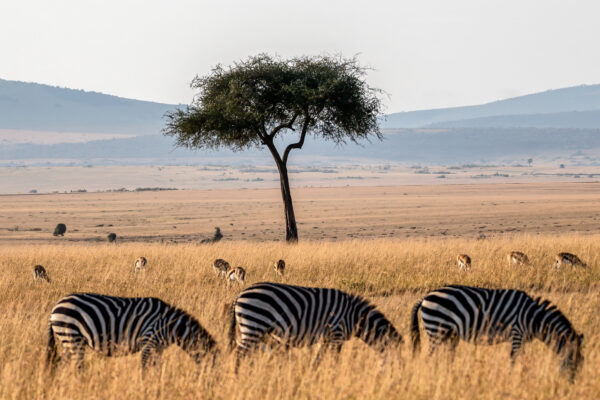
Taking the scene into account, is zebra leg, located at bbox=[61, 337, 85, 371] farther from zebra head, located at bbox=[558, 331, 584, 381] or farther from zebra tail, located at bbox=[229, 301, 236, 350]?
zebra head, located at bbox=[558, 331, 584, 381]

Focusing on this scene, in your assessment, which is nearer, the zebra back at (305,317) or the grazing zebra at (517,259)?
the zebra back at (305,317)

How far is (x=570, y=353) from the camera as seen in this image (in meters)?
8.34

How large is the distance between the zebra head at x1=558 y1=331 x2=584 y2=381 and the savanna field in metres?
0.09

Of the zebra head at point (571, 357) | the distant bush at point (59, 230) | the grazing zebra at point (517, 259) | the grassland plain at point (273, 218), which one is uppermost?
the zebra head at point (571, 357)

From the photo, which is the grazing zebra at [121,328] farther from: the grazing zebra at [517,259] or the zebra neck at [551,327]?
the grazing zebra at [517,259]

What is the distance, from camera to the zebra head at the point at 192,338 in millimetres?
8508

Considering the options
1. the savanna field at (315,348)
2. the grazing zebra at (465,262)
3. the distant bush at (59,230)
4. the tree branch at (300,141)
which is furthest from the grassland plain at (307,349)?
the distant bush at (59,230)

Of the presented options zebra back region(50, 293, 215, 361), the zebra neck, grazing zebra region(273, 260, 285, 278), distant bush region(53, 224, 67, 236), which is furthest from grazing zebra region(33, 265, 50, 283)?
distant bush region(53, 224, 67, 236)

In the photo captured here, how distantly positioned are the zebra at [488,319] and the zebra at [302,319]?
461 millimetres

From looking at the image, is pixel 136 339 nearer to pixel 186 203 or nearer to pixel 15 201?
pixel 186 203

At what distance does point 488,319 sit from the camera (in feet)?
28.8

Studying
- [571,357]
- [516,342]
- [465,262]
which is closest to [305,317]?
[516,342]

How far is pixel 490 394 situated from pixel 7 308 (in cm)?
959

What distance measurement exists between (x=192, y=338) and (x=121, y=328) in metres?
0.76
